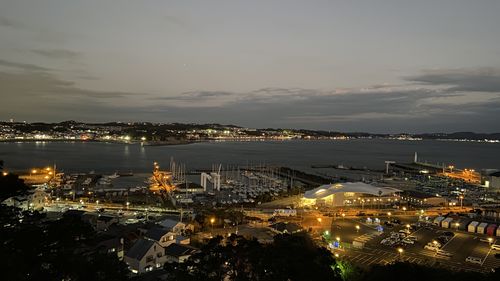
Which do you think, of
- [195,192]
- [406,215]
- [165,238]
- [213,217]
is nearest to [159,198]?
[195,192]

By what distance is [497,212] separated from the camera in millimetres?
13203

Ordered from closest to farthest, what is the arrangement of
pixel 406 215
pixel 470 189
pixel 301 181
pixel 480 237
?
pixel 480 237 < pixel 406 215 < pixel 470 189 < pixel 301 181

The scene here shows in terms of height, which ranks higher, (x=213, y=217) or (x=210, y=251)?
(x=210, y=251)

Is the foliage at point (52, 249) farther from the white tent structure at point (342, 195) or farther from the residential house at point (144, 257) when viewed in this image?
the white tent structure at point (342, 195)

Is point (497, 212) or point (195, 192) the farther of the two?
point (195, 192)

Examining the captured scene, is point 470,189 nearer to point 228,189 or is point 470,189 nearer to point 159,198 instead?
point 228,189

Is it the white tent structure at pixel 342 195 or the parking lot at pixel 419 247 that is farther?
the white tent structure at pixel 342 195

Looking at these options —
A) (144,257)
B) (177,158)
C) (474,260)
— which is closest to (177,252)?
(144,257)

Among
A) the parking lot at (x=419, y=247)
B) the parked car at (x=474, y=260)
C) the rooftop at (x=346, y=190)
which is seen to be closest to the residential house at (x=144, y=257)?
the parking lot at (x=419, y=247)

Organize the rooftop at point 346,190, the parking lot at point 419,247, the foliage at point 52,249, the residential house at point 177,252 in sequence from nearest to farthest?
the foliage at point 52,249
the residential house at point 177,252
the parking lot at point 419,247
the rooftop at point 346,190

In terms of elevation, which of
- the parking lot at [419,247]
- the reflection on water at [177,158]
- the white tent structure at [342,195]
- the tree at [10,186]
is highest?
the tree at [10,186]

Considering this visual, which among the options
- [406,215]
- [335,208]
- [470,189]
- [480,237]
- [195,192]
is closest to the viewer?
[480,237]

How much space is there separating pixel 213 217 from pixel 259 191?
24.0 feet

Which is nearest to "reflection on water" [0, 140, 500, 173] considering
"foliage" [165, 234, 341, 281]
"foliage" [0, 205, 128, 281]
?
"foliage" [0, 205, 128, 281]
